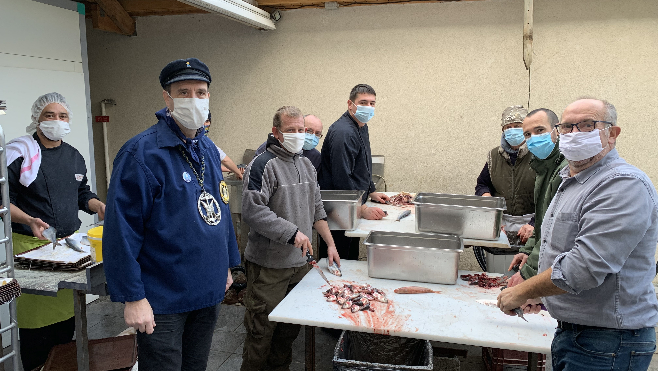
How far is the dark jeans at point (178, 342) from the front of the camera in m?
1.92

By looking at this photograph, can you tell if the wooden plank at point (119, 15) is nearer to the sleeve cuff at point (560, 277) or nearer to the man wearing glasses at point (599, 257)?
the man wearing glasses at point (599, 257)

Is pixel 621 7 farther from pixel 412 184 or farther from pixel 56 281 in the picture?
pixel 56 281

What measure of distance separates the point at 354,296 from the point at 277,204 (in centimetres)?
77

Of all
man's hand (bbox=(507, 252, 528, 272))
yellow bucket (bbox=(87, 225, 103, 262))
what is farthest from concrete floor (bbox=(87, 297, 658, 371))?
yellow bucket (bbox=(87, 225, 103, 262))

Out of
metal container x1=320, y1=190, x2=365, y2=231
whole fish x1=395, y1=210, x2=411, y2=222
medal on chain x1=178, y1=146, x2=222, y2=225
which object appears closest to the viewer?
medal on chain x1=178, y1=146, x2=222, y2=225

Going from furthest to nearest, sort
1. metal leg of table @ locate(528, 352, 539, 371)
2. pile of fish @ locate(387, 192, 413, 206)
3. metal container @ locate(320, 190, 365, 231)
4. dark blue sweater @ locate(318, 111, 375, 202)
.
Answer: pile of fish @ locate(387, 192, 413, 206) < dark blue sweater @ locate(318, 111, 375, 202) < metal container @ locate(320, 190, 365, 231) < metal leg of table @ locate(528, 352, 539, 371)

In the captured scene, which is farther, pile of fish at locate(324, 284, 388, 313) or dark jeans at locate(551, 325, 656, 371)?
pile of fish at locate(324, 284, 388, 313)

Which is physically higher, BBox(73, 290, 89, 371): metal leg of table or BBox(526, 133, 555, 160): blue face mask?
BBox(526, 133, 555, 160): blue face mask

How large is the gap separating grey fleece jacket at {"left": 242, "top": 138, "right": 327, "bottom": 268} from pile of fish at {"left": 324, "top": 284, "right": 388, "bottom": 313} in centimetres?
42

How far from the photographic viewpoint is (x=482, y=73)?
18.0 ft

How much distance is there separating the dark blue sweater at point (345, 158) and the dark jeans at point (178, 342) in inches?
80.6

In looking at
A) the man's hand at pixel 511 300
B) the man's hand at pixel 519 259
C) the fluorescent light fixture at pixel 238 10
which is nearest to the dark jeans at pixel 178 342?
the man's hand at pixel 511 300

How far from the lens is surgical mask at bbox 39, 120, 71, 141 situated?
3.04m

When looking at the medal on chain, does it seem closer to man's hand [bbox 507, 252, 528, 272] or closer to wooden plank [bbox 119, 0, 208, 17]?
man's hand [bbox 507, 252, 528, 272]
